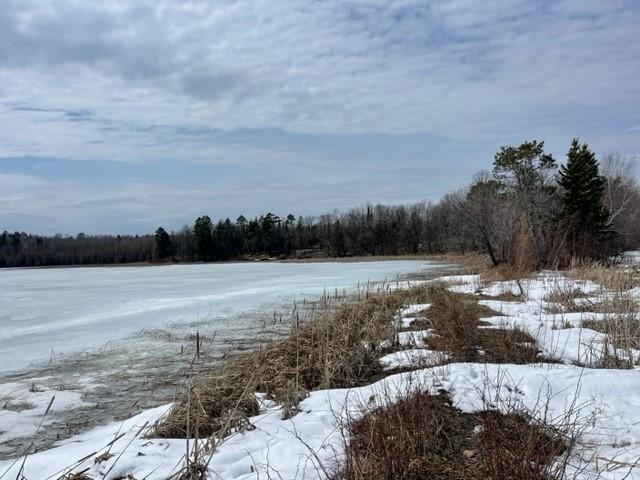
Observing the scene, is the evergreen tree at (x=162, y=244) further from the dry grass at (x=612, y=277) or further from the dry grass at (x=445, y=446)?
Answer: the dry grass at (x=445, y=446)

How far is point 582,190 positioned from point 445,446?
111ft

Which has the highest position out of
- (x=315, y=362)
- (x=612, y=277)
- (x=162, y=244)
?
(x=162, y=244)

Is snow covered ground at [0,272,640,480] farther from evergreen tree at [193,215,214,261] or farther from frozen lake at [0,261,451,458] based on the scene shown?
evergreen tree at [193,215,214,261]

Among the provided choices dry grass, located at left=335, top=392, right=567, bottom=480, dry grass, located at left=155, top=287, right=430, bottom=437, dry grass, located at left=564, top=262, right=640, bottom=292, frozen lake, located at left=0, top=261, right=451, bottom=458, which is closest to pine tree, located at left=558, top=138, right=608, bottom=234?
dry grass, located at left=564, top=262, right=640, bottom=292

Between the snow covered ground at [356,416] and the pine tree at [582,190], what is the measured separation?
29.4 metres

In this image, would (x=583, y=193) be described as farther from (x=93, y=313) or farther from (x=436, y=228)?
(x=436, y=228)

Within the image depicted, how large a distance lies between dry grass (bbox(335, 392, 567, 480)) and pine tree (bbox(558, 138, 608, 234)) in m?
30.6

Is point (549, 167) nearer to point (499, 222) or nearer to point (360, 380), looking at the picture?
point (499, 222)

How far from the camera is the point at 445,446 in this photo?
11.7 ft

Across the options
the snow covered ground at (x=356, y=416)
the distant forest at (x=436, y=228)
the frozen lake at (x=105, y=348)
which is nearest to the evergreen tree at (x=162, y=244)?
the distant forest at (x=436, y=228)

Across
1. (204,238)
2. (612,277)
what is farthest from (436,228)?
(612,277)

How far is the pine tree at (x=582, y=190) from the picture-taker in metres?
31.0

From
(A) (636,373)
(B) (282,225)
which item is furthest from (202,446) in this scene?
(B) (282,225)

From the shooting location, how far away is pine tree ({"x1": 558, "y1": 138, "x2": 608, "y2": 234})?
31016mm
